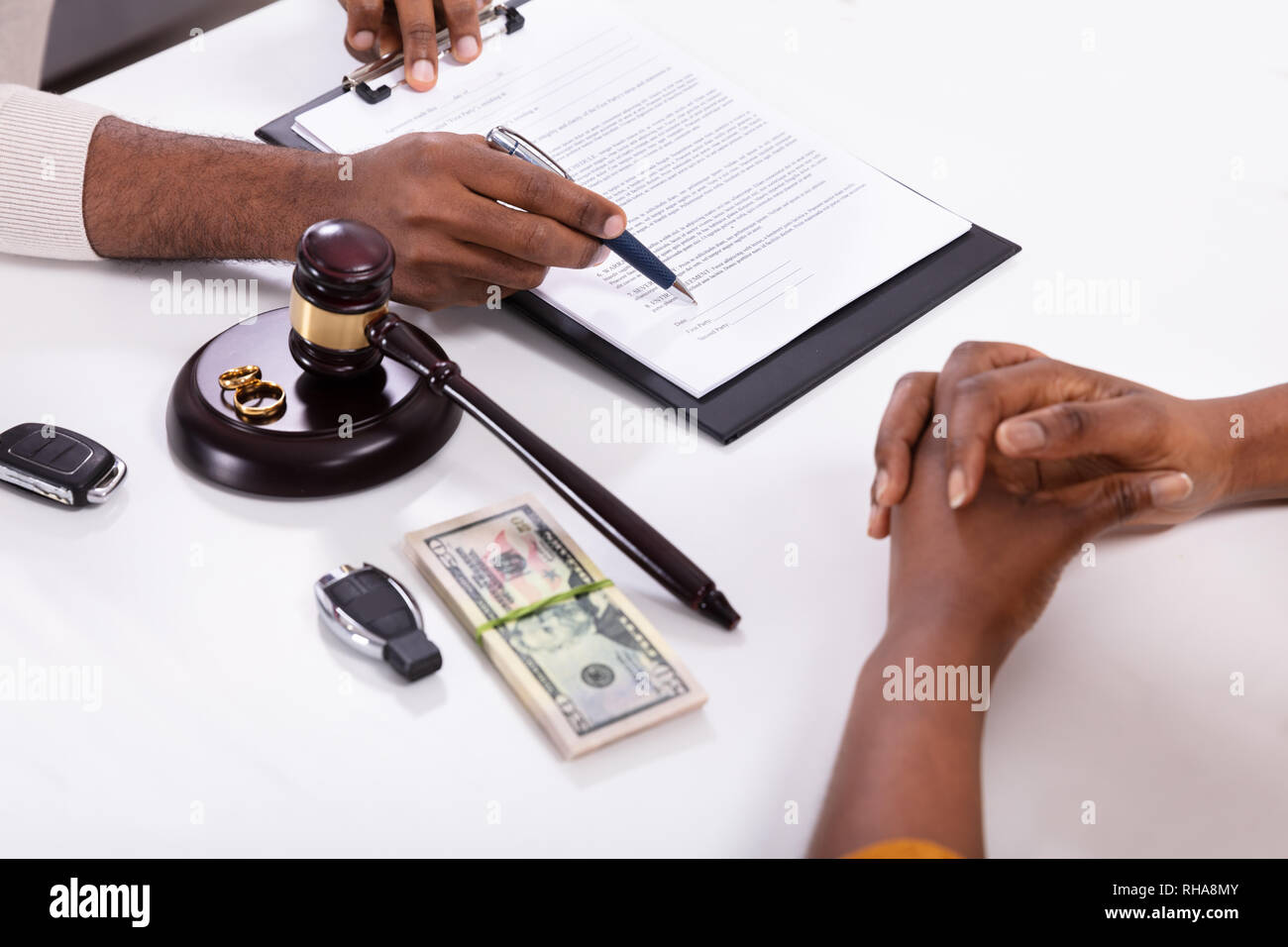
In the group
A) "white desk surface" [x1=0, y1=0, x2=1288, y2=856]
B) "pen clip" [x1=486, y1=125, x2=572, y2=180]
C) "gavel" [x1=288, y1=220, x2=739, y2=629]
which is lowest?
"white desk surface" [x1=0, y1=0, x2=1288, y2=856]

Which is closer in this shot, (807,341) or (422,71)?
(807,341)

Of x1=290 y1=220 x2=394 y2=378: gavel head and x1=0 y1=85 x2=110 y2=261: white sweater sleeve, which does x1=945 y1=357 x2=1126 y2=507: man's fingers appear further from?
x1=0 y1=85 x2=110 y2=261: white sweater sleeve

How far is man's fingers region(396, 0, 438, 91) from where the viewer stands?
131 cm

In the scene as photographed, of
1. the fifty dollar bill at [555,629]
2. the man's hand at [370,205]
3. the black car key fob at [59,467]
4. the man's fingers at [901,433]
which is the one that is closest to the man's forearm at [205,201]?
the man's hand at [370,205]

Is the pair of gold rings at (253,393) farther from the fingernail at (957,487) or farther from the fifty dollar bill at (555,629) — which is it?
the fingernail at (957,487)

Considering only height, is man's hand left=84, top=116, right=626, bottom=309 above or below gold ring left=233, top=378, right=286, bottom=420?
above

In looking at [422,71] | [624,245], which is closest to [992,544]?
[624,245]

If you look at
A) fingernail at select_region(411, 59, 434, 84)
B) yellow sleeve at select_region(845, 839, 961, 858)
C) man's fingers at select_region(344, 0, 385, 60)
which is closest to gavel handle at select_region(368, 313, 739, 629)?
yellow sleeve at select_region(845, 839, 961, 858)

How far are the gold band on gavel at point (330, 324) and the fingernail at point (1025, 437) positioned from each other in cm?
48

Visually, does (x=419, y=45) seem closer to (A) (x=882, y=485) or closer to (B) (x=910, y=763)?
(A) (x=882, y=485)

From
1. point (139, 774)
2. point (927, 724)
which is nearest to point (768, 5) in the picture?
point (927, 724)

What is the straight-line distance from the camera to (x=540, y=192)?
1059mm

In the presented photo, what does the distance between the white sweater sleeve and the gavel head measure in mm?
315

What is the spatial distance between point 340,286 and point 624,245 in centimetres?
27
